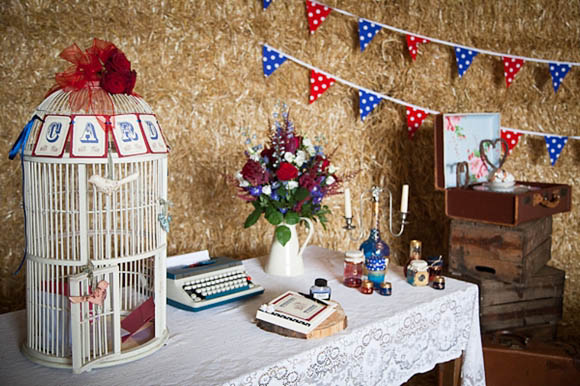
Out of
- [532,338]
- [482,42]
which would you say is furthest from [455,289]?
[482,42]

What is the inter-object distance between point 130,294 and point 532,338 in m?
1.90

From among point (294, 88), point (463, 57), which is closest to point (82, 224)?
point (294, 88)

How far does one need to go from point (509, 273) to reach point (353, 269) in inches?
34.7

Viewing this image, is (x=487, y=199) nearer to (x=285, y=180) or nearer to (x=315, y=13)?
(x=285, y=180)

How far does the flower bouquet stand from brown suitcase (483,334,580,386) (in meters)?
1.06

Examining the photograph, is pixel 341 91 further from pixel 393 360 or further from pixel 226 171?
pixel 393 360

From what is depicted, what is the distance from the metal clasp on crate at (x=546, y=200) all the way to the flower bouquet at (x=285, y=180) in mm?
1059

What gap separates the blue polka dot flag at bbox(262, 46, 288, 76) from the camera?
2.64m

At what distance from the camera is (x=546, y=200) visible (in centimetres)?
258

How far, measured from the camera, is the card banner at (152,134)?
141 centimetres

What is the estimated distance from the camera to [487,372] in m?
2.36

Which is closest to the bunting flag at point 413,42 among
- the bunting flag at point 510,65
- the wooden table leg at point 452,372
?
the bunting flag at point 510,65

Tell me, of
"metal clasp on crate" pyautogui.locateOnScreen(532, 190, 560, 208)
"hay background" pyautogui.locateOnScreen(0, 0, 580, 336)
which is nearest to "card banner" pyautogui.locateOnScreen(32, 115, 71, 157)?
"hay background" pyautogui.locateOnScreen(0, 0, 580, 336)

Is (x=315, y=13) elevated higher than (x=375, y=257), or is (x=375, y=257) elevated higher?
(x=315, y=13)
